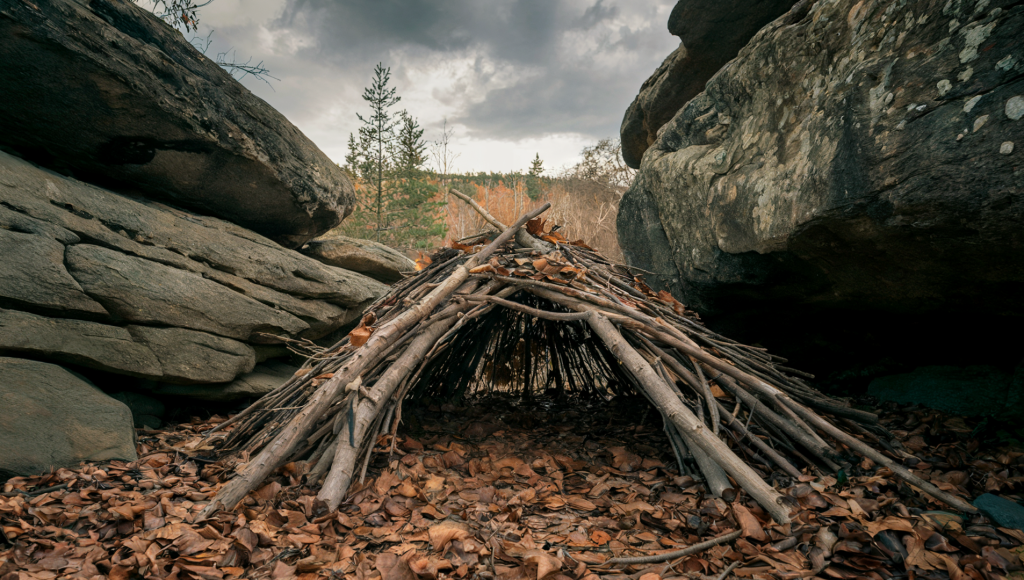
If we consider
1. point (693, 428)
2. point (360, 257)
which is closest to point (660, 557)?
point (693, 428)

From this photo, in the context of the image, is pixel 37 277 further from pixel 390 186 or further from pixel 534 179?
pixel 534 179

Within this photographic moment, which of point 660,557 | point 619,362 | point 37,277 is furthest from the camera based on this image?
point 37,277

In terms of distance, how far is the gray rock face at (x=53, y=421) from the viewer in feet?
7.55

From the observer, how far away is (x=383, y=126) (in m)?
12.4

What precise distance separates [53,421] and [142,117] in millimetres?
2204

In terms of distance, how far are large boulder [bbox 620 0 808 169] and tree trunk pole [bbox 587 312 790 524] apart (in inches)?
127

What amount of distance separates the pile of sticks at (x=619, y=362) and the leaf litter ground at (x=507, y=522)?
11 centimetres

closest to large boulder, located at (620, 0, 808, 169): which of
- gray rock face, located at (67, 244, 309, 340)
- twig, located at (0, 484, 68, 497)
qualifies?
gray rock face, located at (67, 244, 309, 340)

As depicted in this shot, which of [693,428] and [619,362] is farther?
[619,362]

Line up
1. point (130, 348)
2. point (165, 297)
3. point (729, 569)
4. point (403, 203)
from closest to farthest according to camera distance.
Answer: point (729, 569), point (130, 348), point (165, 297), point (403, 203)

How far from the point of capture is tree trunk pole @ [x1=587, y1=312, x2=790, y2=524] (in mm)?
1664

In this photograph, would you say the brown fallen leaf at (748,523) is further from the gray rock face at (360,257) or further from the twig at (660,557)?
the gray rock face at (360,257)

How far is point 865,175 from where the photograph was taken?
6.09ft

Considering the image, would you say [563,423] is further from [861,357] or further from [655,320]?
[861,357]
